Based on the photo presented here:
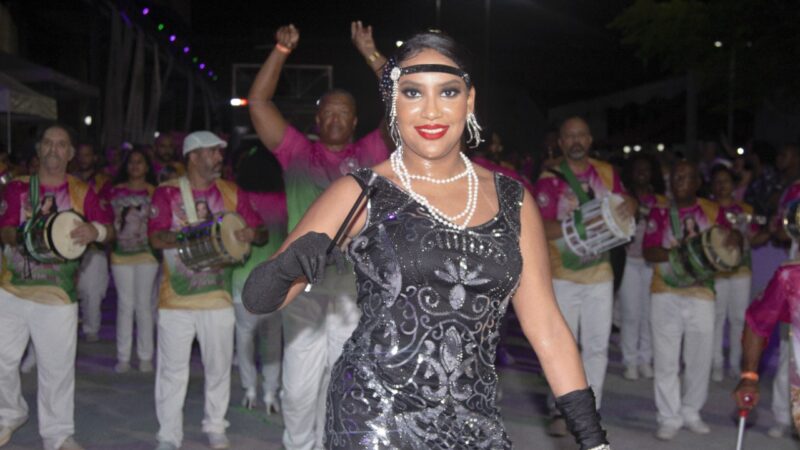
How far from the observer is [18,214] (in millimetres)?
7246

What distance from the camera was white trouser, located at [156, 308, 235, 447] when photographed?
24.2 ft

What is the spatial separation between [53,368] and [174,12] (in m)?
21.8

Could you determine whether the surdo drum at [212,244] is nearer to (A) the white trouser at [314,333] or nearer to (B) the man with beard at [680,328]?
(A) the white trouser at [314,333]

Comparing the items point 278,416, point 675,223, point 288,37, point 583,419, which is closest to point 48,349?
point 278,416

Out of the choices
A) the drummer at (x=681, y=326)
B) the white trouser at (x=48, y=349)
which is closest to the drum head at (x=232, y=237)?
the white trouser at (x=48, y=349)

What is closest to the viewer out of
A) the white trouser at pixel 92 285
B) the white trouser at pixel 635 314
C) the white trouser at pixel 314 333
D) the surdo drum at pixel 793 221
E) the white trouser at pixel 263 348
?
the surdo drum at pixel 793 221

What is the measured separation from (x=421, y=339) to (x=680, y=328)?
5409 mm

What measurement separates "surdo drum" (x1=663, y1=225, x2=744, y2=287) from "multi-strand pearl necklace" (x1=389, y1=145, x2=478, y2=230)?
4787 millimetres

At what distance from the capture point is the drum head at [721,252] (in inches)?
312

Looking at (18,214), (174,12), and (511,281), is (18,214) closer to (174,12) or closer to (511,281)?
(511,281)

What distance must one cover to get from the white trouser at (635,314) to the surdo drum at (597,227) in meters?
2.68

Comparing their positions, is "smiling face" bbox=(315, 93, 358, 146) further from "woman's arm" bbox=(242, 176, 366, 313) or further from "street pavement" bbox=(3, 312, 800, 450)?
"woman's arm" bbox=(242, 176, 366, 313)

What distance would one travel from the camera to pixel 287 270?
305 cm

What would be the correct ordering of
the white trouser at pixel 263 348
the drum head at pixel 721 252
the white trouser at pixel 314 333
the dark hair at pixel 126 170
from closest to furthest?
the white trouser at pixel 314 333
the drum head at pixel 721 252
the white trouser at pixel 263 348
the dark hair at pixel 126 170
